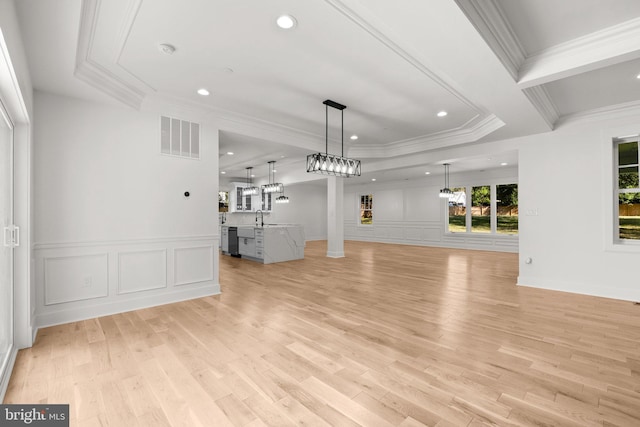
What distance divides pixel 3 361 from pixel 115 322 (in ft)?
3.74

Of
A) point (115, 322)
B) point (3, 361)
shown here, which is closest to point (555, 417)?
point (3, 361)

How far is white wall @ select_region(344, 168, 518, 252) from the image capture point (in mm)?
9570

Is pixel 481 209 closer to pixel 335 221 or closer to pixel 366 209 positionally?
pixel 366 209

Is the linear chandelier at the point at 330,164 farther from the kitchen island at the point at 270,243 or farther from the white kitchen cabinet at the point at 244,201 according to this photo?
the white kitchen cabinet at the point at 244,201

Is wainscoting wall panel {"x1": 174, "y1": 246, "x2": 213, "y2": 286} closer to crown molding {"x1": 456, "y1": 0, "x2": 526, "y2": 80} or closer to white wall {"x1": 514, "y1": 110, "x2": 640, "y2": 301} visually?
crown molding {"x1": 456, "y1": 0, "x2": 526, "y2": 80}

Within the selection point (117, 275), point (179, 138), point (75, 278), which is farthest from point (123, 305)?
point (179, 138)

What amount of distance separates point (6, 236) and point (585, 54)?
5.19 metres

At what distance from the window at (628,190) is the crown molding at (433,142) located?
1766 millimetres

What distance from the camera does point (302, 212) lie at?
12.9m

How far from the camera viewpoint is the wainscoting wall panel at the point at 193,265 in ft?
13.5

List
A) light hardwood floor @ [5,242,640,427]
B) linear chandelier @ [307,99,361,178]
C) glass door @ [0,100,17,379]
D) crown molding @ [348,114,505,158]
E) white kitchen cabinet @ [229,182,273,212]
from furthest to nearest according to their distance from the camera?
white kitchen cabinet @ [229,182,273,212] < crown molding @ [348,114,505,158] < linear chandelier @ [307,99,361,178] < glass door @ [0,100,17,379] < light hardwood floor @ [5,242,640,427]

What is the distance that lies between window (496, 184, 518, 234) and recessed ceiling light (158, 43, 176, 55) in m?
9.89

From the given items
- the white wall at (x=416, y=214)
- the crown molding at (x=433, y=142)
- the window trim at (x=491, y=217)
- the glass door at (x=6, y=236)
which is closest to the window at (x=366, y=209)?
the white wall at (x=416, y=214)

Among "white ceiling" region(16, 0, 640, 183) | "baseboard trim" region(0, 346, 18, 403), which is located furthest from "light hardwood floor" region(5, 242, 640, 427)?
"white ceiling" region(16, 0, 640, 183)
